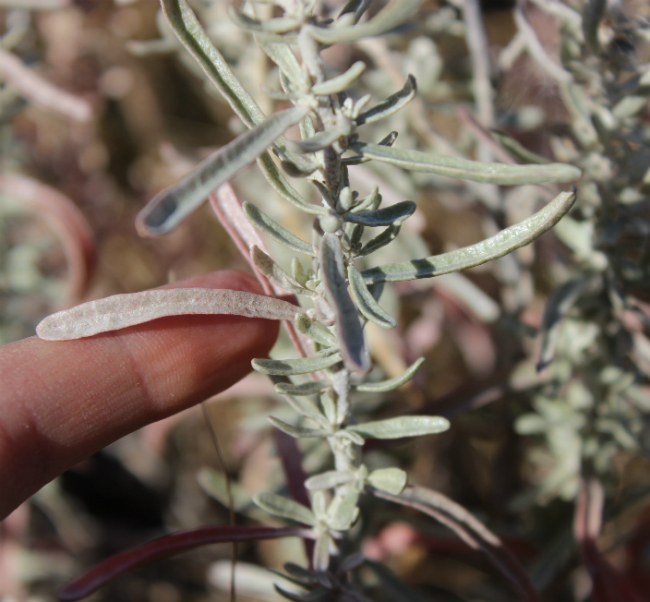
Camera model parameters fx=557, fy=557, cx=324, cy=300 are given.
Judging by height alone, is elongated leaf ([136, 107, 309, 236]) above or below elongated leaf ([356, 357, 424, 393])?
above

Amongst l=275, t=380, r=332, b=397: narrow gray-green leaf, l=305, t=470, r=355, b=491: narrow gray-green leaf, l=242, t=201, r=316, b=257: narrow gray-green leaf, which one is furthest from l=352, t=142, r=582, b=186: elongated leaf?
l=305, t=470, r=355, b=491: narrow gray-green leaf

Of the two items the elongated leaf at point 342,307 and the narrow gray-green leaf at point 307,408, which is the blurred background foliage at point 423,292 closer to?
the narrow gray-green leaf at point 307,408

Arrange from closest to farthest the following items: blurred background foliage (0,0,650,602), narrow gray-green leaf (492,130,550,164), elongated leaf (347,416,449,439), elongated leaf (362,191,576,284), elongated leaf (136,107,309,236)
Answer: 1. elongated leaf (136,107,309,236)
2. elongated leaf (362,191,576,284)
3. elongated leaf (347,416,449,439)
4. narrow gray-green leaf (492,130,550,164)
5. blurred background foliage (0,0,650,602)

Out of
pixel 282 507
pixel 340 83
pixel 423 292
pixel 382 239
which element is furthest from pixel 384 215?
pixel 423 292

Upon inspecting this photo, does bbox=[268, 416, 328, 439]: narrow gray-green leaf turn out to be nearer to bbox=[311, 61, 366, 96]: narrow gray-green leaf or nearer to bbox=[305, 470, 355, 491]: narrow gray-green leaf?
bbox=[305, 470, 355, 491]: narrow gray-green leaf

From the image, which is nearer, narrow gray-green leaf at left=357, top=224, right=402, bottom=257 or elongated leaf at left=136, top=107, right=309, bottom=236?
elongated leaf at left=136, top=107, right=309, bottom=236

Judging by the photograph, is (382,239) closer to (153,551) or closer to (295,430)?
(295,430)

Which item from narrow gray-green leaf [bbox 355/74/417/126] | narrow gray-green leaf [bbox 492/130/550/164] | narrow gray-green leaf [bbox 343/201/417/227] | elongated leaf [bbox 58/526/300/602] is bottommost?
elongated leaf [bbox 58/526/300/602]
